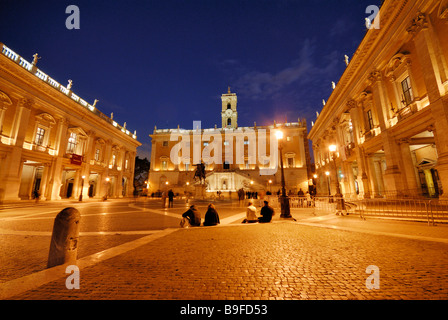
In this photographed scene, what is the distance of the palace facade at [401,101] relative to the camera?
9438 millimetres

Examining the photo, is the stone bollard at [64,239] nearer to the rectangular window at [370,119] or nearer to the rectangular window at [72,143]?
the rectangular window at [370,119]

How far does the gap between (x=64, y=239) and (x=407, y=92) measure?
1873 cm

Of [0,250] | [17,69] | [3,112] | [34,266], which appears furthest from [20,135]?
[34,266]

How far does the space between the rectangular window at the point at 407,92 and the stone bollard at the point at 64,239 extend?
17.6m

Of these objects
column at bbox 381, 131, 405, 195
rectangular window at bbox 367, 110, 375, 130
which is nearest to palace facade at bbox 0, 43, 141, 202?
column at bbox 381, 131, 405, 195

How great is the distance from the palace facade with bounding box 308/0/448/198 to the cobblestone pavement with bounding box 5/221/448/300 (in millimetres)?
5248

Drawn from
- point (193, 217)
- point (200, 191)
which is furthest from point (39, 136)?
point (193, 217)

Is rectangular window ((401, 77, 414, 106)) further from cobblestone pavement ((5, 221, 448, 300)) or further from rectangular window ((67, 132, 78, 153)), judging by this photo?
rectangular window ((67, 132, 78, 153))

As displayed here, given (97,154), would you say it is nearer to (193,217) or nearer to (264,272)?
(193,217)

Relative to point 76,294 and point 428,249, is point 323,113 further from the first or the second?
point 76,294

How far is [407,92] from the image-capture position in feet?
40.0

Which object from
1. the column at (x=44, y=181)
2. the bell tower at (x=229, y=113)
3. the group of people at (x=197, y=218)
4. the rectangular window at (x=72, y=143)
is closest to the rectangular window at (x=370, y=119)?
the group of people at (x=197, y=218)

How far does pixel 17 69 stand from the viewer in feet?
54.2

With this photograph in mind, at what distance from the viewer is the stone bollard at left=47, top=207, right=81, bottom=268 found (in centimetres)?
311
